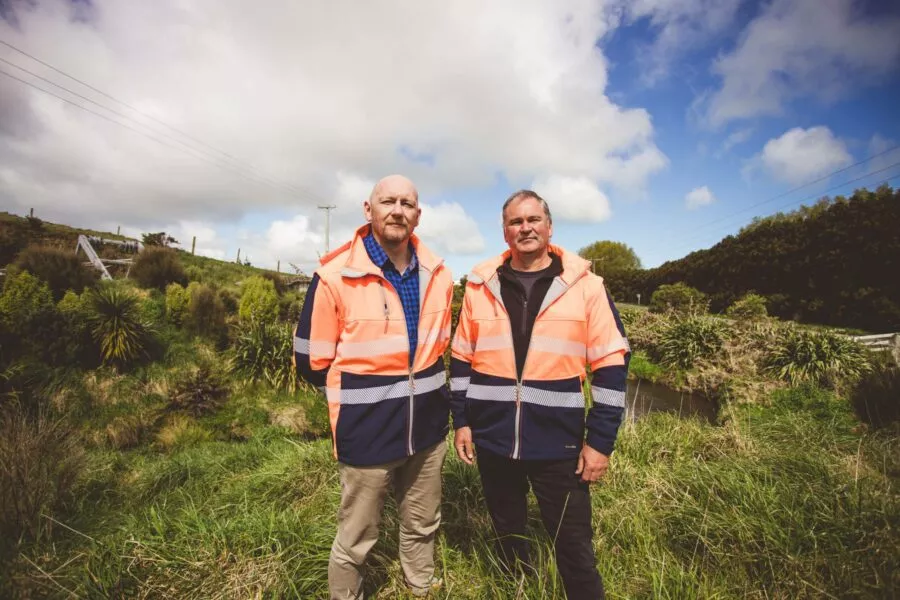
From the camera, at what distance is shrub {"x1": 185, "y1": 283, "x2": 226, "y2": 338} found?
10.4 m

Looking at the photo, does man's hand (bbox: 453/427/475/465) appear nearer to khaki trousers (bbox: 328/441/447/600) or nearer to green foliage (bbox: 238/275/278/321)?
khaki trousers (bbox: 328/441/447/600)

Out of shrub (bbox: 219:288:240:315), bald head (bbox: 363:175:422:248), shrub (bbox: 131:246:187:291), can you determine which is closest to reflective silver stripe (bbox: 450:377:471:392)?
bald head (bbox: 363:175:422:248)

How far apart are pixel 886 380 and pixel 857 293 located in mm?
13282

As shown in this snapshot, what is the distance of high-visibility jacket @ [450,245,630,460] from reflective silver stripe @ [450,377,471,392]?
0.10 m

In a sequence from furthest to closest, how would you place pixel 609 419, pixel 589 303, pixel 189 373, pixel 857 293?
pixel 857 293 → pixel 189 373 → pixel 589 303 → pixel 609 419

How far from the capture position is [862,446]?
411cm

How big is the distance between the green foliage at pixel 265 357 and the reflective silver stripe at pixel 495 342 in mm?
7362

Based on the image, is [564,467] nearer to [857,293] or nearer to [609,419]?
[609,419]

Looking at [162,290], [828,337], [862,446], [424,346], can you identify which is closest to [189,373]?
[162,290]

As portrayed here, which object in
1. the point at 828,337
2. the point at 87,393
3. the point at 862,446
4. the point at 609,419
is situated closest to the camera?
the point at 609,419

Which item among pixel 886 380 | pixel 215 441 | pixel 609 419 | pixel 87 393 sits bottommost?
pixel 215 441

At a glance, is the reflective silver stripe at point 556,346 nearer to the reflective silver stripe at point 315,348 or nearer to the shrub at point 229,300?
the reflective silver stripe at point 315,348

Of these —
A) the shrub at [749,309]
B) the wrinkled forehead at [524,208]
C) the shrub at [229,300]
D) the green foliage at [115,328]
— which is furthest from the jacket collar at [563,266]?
the shrub at [749,309]

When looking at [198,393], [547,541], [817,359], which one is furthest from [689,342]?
[198,393]
